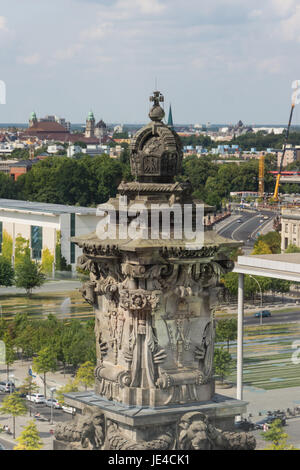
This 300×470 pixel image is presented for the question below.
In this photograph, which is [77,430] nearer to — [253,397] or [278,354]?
[253,397]

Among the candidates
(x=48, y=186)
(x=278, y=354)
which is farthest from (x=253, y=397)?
(x=48, y=186)

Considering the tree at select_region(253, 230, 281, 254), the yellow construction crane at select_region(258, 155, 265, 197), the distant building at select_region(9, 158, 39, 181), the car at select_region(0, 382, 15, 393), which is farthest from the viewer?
the distant building at select_region(9, 158, 39, 181)

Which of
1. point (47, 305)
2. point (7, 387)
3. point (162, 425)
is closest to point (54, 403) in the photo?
point (7, 387)

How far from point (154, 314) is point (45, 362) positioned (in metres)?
30.9

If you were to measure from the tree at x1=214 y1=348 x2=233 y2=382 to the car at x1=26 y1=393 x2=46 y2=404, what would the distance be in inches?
209

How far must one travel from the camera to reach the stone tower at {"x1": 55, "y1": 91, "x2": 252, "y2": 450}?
35.1ft

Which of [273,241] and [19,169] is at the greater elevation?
[273,241]

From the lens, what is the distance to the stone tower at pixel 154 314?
10.7 metres

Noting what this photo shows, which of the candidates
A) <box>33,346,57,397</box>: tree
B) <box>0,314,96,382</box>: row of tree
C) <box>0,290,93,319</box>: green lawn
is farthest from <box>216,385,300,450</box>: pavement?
<box>0,290,93,319</box>: green lawn

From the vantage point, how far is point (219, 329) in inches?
1750

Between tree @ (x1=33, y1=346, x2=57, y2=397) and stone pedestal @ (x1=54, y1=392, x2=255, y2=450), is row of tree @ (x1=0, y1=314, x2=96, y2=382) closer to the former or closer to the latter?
tree @ (x1=33, y1=346, x2=57, y2=397)

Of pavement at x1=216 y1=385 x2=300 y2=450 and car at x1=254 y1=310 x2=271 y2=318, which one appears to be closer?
pavement at x1=216 y1=385 x2=300 y2=450

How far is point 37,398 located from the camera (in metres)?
39.1

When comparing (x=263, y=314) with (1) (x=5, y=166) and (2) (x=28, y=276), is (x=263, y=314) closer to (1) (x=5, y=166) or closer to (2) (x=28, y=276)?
(2) (x=28, y=276)
